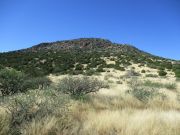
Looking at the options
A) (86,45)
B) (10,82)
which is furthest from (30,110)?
(86,45)

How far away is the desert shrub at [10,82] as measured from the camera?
12.1 m

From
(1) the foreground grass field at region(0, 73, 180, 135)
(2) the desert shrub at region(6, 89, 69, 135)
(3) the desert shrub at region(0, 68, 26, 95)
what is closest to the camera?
(1) the foreground grass field at region(0, 73, 180, 135)

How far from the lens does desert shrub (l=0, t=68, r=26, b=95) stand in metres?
12.1

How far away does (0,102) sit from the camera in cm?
724

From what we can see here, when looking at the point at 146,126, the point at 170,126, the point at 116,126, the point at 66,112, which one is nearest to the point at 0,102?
the point at 66,112

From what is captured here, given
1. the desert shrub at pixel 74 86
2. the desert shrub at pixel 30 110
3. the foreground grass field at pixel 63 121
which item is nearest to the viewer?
the foreground grass field at pixel 63 121

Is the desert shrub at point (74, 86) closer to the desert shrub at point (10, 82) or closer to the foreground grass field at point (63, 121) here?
the desert shrub at point (10, 82)

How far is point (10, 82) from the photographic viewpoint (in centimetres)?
1225

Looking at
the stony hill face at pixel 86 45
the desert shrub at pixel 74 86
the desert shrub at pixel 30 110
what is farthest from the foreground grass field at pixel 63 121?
the stony hill face at pixel 86 45

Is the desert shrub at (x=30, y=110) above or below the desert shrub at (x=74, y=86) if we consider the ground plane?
below

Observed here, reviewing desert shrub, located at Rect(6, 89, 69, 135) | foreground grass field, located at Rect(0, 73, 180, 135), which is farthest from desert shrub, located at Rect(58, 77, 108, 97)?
desert shrub, located at Rect(6, 89, 69, 135)

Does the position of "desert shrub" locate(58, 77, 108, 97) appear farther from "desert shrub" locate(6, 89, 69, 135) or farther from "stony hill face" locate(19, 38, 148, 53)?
"stony hill face" locate(19, 38, 148, 53)

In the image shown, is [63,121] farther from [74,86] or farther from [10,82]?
[10,82]

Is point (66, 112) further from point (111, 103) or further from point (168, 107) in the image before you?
point (168, 107)
